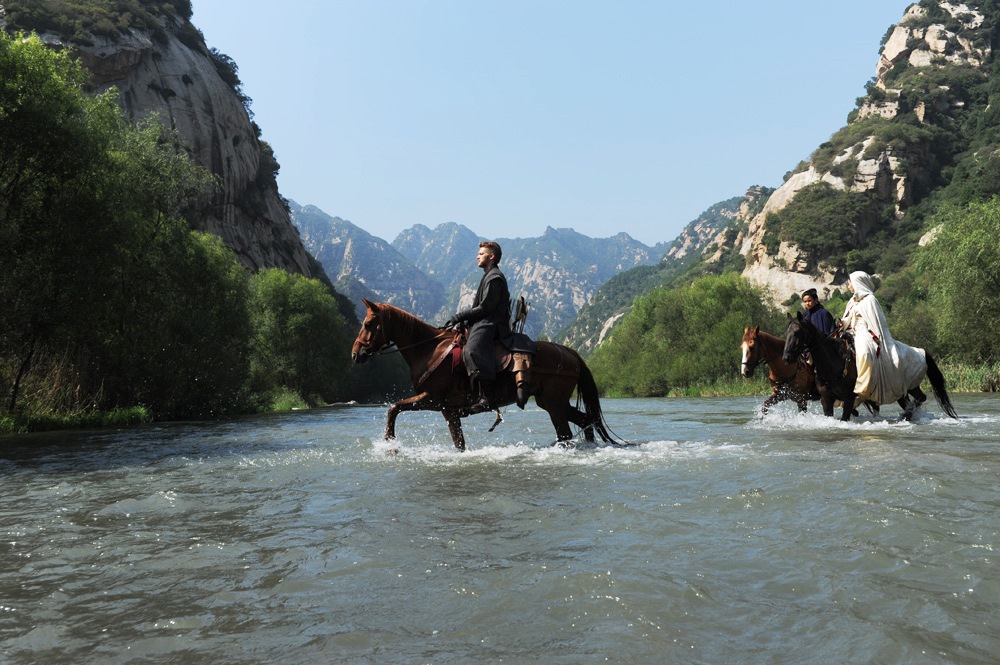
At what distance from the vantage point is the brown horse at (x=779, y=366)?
15453 mm

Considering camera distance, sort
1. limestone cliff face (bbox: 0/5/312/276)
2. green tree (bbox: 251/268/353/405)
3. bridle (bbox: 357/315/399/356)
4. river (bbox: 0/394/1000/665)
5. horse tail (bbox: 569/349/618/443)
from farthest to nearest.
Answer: limestone cliff face (bbox: 0/5/312/276), green tree (bbox: 251/268/353/405), horse tail (bbox: 569/349/618/443), bridle (bbox: 357/315/399/356), river (bbox: 0/394/1000/665)

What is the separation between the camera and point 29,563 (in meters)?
5.20

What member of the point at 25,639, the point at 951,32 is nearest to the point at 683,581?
the point at 25,639

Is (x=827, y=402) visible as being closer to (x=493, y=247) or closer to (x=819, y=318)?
(x=819, y=318)

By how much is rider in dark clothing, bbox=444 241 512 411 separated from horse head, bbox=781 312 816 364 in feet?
20.2

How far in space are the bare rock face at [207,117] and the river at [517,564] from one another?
6648cm

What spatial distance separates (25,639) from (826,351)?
14.5 metres

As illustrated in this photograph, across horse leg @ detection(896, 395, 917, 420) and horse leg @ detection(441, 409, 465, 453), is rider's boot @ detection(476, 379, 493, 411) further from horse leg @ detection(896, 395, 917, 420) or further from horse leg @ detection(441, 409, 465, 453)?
horse leg @ detection(896, 395, 917, 420)

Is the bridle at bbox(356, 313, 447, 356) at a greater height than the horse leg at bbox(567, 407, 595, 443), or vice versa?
the bridle at bbox(356, 313, 447, 356)

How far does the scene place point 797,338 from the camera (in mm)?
14727

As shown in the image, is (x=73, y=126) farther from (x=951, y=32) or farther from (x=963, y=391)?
(x=951, y=32)

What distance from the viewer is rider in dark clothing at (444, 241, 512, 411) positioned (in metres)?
11.6

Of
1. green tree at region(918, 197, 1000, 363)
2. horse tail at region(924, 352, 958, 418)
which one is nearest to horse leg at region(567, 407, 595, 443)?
horse tail at region(924, 352, 958, 418)

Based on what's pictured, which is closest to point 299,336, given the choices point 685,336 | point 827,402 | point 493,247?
point 685,336
